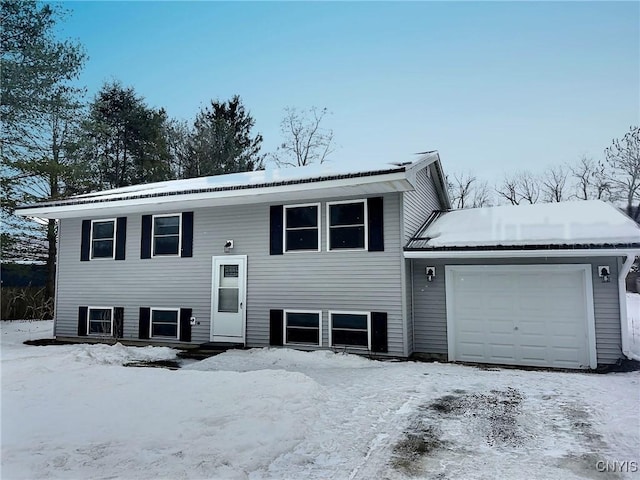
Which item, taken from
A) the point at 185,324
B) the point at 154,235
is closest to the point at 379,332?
the point at 185,324

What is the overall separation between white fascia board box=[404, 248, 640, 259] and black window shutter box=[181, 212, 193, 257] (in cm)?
534

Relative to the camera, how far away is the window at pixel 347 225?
8688 mm

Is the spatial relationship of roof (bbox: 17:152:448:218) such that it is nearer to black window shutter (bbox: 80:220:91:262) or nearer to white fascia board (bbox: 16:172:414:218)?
white fascia board (bbox: 16:172:414:218)

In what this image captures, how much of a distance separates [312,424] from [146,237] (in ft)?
26.3

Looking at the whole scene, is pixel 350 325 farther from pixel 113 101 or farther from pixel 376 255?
pixel 113 101

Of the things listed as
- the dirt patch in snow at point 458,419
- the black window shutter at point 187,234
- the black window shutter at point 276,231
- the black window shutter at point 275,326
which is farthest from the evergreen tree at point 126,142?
the dirt patch in snow at point 458,419

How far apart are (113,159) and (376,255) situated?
719 inches

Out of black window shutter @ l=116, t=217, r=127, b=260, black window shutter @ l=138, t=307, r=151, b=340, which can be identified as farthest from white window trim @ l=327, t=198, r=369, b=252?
black window shutter @ l=116, t=217, r=127, b=260

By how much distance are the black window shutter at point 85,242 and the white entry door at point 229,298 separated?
4126mm

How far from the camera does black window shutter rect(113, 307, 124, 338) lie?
10.6 metres

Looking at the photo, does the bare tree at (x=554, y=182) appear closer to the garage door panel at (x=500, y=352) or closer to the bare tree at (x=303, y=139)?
the bare tree at (x=303, y=139)

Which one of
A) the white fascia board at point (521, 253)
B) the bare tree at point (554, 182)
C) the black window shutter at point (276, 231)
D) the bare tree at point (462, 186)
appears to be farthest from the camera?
the bare tree at point (462, 186)

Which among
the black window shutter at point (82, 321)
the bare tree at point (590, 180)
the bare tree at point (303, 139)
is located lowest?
the black window shutter at point (82, 321)

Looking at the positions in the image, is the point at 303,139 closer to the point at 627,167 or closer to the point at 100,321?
the point at 100,321
